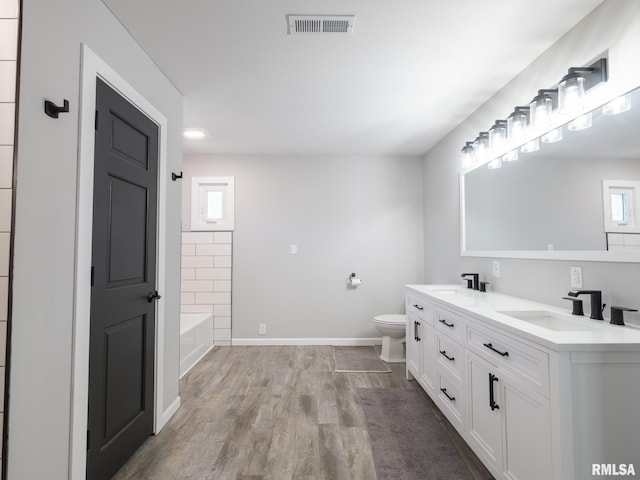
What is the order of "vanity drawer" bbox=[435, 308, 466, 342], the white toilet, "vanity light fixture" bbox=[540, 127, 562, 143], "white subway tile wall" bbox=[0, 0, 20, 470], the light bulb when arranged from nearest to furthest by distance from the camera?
"white subway tile wall" bbox=[0, 0, 20, 470] < the light bulb < "vanity light fixture" bbox=[540, 127, 562, 143] < "vanity drawer" bbox=[435, 308, 466, 342] < the white toilet

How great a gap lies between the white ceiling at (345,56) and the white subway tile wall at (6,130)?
654 mm

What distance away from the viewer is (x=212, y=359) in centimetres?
374

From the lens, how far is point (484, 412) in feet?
5.76

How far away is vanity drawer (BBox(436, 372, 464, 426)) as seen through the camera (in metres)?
2.04

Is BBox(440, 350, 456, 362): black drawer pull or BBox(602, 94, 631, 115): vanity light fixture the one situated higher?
BBox(602, 94, 631, 115): vanity light fixture

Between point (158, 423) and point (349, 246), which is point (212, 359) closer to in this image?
point (158, 423)

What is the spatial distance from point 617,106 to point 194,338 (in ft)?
12.3

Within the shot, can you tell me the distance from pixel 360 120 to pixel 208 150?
6.53ft

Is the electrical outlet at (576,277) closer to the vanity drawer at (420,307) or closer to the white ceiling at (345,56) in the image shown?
the vanity drawer at (420,307)

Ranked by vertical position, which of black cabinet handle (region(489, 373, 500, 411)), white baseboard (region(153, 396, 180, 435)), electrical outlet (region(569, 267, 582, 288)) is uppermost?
electrical outlet (region(569, 267, 582, 288))

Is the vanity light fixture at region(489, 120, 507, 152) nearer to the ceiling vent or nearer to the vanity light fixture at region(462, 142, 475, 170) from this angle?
the vanity light fixture at region(462, 142, 475, 170)

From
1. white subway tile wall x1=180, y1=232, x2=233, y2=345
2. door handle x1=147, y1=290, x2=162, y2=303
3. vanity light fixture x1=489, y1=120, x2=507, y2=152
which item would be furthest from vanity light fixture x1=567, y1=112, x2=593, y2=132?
white subway tile wall x1=180, y1=232, x2=233, y2=345

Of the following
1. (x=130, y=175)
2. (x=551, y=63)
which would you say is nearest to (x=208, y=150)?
(x=130, y=175)

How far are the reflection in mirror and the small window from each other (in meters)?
2.97
